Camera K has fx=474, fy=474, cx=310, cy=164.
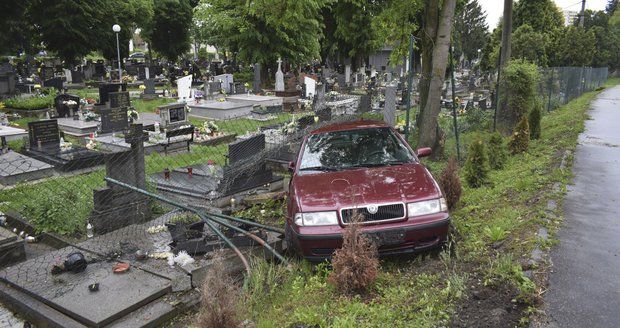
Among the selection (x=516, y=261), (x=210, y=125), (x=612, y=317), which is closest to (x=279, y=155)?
(x=210, y=125)

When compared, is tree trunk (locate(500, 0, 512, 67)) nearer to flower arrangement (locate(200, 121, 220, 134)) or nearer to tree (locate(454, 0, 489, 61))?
flower arrangement (locate(200, 121, 220, 134))

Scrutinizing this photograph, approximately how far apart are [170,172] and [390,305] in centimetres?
714

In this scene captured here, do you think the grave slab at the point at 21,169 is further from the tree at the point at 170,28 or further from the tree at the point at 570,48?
the tree at the point at 570,48

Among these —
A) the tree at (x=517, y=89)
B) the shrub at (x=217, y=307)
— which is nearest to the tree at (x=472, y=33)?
the tree at (x=517, y=89)

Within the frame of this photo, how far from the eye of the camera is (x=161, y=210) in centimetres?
837

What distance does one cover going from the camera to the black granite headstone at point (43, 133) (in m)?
12.4

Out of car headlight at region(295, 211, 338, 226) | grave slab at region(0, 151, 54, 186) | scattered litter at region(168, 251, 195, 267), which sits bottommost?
scattered litter at region(168, 251, 195, 267)

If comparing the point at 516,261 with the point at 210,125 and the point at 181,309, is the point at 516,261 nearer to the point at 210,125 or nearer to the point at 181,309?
the point at 181,309

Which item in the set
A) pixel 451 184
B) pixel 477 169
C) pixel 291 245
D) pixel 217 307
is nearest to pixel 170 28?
pixel 477 169

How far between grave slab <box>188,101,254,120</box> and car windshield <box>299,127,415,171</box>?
12.9m

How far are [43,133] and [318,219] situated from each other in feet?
33.4

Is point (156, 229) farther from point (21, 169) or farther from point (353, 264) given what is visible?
point (21, 169)

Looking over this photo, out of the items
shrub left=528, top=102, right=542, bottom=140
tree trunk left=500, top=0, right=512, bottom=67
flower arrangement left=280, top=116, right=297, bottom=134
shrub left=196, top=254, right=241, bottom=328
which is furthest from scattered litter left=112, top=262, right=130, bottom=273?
tree trunk left=500, top=0, right=512, bottom=67

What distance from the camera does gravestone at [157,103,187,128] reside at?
1662 cm
